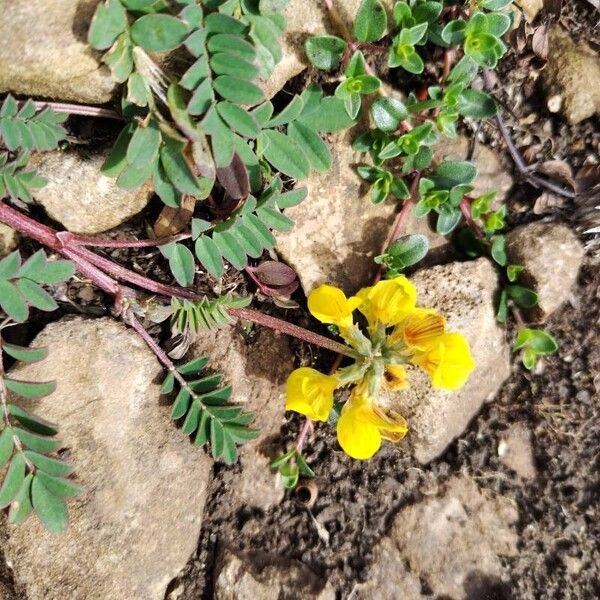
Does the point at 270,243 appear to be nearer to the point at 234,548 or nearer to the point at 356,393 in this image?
the point at 356,393

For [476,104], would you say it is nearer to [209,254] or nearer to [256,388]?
[209,254]

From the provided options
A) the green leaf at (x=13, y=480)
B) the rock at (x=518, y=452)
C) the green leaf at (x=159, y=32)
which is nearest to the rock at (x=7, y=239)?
the green leaf at (x=13, y=480)

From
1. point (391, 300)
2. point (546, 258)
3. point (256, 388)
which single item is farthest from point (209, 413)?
point (546, 258)

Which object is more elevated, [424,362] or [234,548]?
[424,362]

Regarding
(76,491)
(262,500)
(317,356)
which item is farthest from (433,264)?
(76,491)

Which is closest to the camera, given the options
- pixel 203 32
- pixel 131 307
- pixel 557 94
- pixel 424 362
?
pixel 203 32

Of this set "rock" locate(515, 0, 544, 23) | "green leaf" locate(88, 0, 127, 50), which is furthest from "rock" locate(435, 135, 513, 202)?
"green leaf" locate(88, 0, 127, 50)
